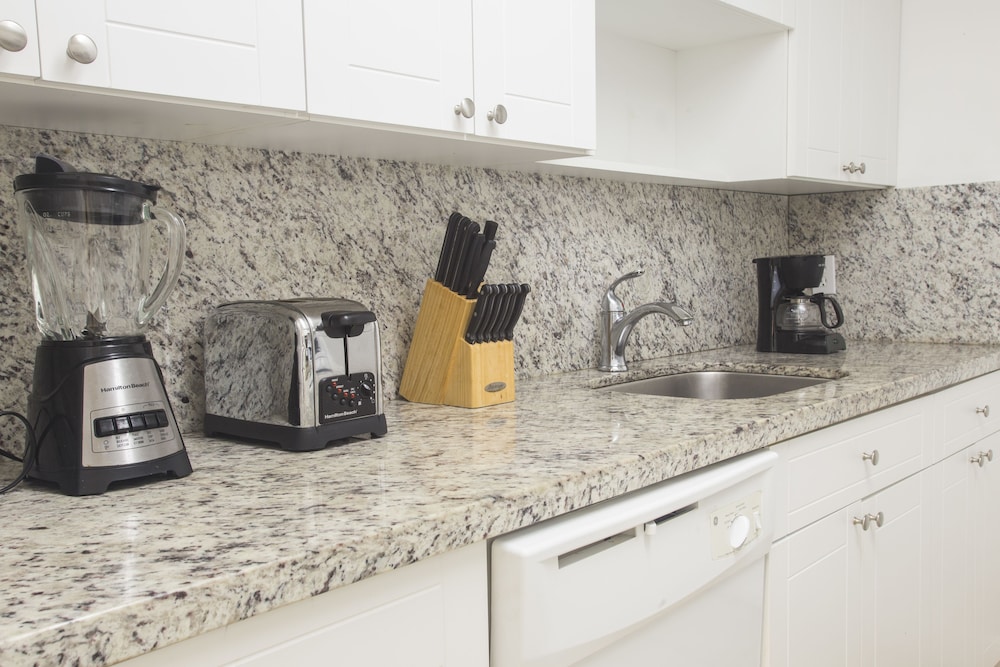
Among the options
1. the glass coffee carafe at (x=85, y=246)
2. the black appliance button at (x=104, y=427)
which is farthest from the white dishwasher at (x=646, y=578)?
the glass coffee carafe at (x=85, y=246)

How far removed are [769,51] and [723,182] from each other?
0.37m

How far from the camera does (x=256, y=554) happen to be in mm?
754

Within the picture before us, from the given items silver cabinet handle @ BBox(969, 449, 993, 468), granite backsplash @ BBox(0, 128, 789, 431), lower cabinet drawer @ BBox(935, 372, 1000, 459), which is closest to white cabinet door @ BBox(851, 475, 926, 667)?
lower cabinet drawer @ BBox(935, 372, 1000, 459)

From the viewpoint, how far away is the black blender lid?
0.99m

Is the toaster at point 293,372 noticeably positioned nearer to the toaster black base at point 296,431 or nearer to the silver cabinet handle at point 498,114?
the toaster black base at point 296,431

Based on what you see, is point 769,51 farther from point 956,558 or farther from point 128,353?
point 128,353

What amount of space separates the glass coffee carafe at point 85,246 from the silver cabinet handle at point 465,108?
47 centimetres

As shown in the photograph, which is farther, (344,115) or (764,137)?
(764,137)

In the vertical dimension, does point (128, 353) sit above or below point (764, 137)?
below

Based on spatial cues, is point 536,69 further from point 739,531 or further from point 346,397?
point 739,531

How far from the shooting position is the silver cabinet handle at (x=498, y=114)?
1363 millimetres

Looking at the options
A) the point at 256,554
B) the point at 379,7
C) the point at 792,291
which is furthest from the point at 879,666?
the point at 379,7

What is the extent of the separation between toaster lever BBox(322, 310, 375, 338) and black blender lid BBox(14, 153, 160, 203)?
0.33 m

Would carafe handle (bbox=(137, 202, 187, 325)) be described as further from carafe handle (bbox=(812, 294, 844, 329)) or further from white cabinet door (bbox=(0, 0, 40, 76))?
carafe handle (bbox=(812, 294, 844, 329))
